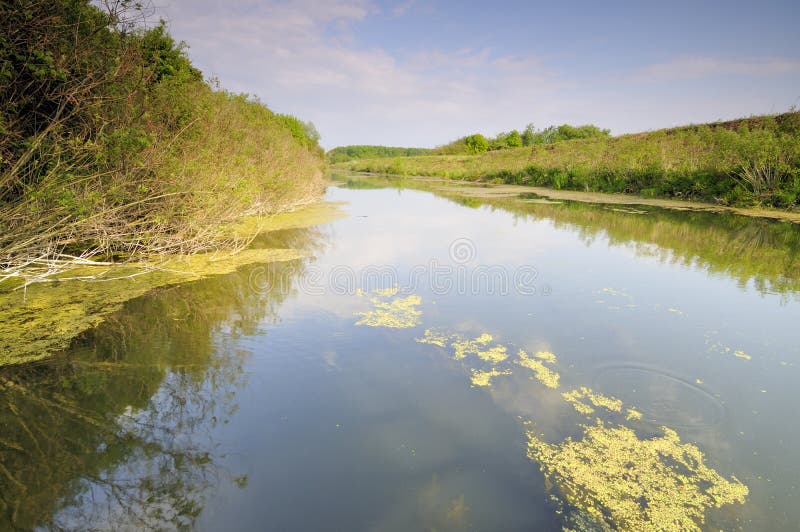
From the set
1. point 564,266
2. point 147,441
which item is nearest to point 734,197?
point 564,266

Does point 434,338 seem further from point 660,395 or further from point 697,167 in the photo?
point 697,167

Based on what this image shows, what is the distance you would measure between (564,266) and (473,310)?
3.14 metres

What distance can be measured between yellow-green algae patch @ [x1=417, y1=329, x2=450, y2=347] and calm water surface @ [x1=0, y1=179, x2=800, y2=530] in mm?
153

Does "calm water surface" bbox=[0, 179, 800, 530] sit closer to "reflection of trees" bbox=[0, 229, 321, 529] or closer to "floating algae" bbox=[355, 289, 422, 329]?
"reflection of trees" bbox=[0, 229, 321, 529]

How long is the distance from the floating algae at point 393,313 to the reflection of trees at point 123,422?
1.41 m

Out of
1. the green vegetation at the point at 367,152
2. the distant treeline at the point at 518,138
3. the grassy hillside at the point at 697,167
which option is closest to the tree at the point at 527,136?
the distant treeline at the point at 518,138

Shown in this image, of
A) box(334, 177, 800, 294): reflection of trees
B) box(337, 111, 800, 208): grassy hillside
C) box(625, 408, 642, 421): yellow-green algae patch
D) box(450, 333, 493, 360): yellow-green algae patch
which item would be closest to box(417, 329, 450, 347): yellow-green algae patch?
box(450, 333, 493, 360): yellow-green algae patch

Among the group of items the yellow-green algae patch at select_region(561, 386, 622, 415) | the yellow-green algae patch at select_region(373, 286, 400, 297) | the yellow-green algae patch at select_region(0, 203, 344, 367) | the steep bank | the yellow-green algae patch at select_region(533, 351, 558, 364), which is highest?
the steep bank

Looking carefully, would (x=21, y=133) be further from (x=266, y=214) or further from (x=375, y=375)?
(x=266, y=214)

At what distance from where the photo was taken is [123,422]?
3094 mm

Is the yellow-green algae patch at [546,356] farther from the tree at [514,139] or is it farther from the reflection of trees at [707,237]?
the tree at [514,139]

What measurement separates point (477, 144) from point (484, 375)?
2568 inches

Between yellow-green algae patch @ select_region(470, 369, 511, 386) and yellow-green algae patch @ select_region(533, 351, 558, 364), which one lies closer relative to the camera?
yellow-green algae patch @ select_region(470, 369, 511, 386)

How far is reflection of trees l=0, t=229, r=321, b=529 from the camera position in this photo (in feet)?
7.79
